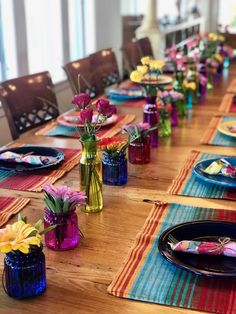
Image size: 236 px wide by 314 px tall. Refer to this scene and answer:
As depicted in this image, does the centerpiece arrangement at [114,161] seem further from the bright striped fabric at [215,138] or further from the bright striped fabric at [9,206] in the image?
the bright striped fabric at [215,138]

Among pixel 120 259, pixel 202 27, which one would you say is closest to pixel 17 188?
pixel 120 259

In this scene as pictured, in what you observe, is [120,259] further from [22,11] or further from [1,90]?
[22,11]

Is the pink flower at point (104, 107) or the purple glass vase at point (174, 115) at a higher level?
the pink flower at point (104, 107)

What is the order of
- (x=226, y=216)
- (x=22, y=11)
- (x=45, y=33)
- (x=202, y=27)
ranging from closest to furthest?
(x=226, y=216) → (x=22, y=11) → (x=45, y=33) → (x=202, y=27)

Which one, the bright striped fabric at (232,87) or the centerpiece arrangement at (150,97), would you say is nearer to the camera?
the centerpiece arrangement at (150,97)

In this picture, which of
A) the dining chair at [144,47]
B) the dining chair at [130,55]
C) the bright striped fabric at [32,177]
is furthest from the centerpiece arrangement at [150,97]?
the dining chair at [144,47]

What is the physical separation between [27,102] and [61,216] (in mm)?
1288

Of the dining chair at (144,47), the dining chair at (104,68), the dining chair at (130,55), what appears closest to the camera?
the dining chair at (104,68)

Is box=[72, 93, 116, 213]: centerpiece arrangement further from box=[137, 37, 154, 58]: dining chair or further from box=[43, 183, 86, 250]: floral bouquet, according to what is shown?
box=[137, 37, 154, 58]: dining chair

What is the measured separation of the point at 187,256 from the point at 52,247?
0.30 metres

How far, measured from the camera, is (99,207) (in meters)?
1.39

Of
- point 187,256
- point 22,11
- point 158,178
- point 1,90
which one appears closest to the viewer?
point 187,256

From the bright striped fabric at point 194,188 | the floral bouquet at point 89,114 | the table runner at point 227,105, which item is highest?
the floral bouquet at point 89,114

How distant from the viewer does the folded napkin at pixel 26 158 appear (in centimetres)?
170
